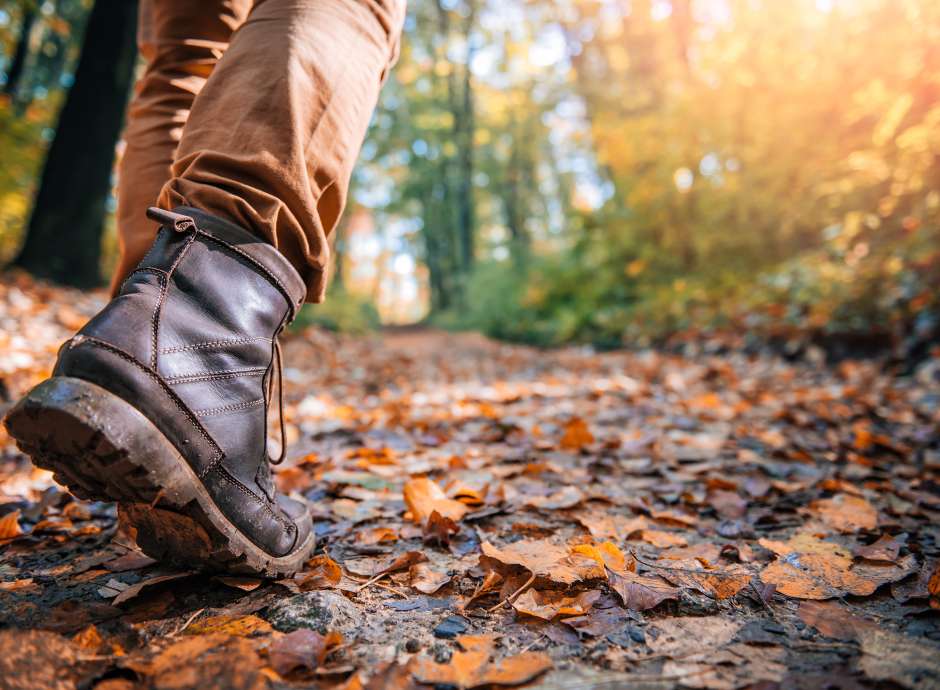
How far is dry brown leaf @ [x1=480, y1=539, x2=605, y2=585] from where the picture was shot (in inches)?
39.8

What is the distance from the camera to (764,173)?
669 cm

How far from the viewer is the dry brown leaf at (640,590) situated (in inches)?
36.9

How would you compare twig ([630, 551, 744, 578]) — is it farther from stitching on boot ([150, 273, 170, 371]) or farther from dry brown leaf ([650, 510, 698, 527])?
stitching on boot ([150, 273, 170, 371])

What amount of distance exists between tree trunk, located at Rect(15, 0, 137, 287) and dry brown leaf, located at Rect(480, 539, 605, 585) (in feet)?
18.4

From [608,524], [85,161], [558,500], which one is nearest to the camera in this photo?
[608,524]

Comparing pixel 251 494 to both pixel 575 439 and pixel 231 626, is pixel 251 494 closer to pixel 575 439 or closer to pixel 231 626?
pixel 231 626

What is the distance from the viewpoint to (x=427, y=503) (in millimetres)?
1351

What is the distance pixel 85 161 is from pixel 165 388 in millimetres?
5664

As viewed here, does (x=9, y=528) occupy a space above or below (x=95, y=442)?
below

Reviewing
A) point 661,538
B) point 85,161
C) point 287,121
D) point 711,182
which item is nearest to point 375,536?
point 661,538

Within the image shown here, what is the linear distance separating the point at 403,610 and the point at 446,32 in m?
20.3

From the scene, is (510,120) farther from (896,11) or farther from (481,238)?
(896,11)

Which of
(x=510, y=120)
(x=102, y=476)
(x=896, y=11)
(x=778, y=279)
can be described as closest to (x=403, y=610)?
Answer: (x=102, y=476)

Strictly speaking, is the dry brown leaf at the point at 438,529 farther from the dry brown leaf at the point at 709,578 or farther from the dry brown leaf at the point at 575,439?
the dry brown leaf at the point at 575,439
